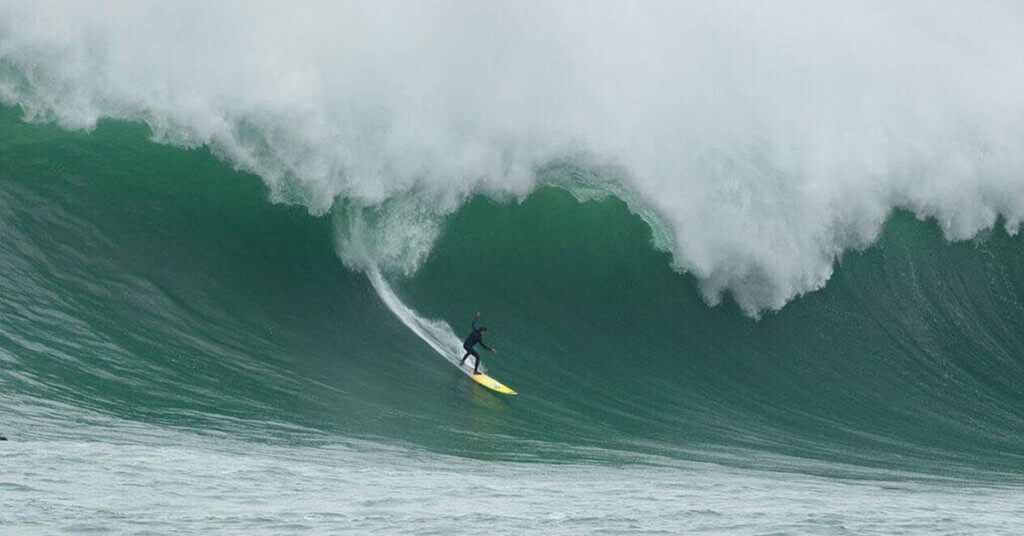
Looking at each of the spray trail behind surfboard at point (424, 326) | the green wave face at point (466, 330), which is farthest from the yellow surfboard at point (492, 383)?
the spray trail behind surfboard at point (424, 326)

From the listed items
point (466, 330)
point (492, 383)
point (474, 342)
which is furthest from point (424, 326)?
point (492, 383)

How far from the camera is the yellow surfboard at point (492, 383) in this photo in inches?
625

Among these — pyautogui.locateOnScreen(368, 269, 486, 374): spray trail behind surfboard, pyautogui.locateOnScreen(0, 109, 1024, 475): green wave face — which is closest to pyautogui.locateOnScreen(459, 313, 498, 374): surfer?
pyautogui.locateOnScreen(368, 269, 486, 374): spray trail behind surfboard

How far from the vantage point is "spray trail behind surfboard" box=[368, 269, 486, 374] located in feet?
55.2

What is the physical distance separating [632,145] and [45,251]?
26.8 ft

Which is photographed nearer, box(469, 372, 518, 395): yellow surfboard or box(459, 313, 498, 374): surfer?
box(469, 372, 518, 395): yellow surfboard

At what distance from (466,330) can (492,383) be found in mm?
1579

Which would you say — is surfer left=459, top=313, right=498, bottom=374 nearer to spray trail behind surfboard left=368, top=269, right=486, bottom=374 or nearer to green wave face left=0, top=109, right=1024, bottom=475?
spray trail behind surfboard left=368, top=269, right=486, bottom=374

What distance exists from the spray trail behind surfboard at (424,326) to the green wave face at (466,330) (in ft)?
0.53

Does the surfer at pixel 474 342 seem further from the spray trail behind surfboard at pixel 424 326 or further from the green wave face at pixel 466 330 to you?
the green wave face at pixel 466 330

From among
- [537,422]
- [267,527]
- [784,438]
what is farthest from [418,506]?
[784,438]

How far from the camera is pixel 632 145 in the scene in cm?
2073

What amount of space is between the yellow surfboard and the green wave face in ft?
0.40

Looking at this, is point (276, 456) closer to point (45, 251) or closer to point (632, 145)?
point (45, 251)
